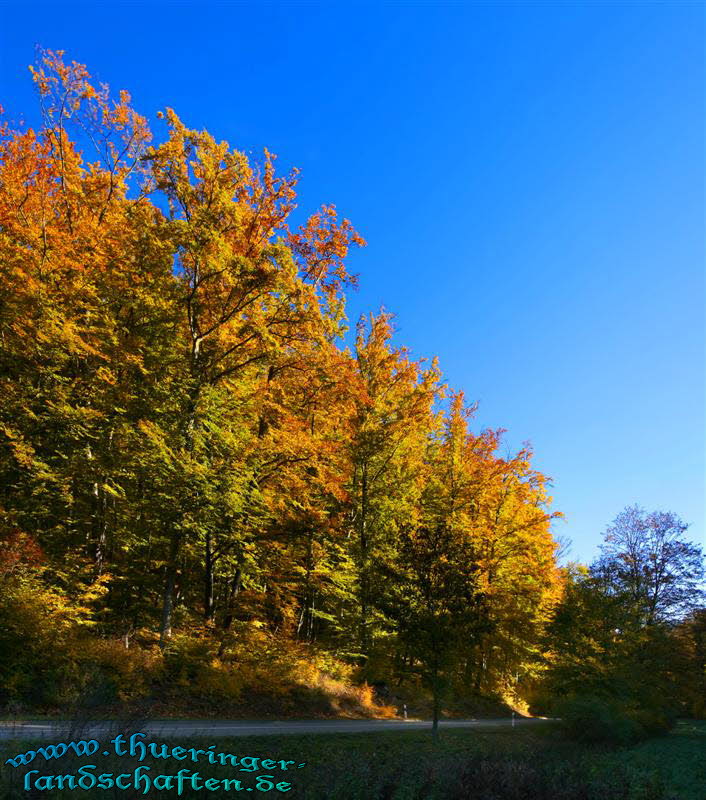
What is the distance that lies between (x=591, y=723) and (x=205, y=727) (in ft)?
43.5

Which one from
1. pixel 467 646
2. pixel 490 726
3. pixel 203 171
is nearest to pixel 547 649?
pixel 490 726

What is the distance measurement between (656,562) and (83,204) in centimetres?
4033

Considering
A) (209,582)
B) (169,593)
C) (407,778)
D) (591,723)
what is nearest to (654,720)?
(591,723)

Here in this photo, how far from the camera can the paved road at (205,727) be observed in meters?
7.49

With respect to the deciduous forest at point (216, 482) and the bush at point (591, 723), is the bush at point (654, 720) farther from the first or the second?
the bush at point (591, 723)

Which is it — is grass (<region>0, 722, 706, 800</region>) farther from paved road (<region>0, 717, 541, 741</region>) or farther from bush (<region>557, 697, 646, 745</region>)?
bush (<region>557, 697, 646, 745</region>)

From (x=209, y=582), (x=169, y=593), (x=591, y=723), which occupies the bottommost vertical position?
(x=591, y=723)

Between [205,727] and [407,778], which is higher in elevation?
[407,778]

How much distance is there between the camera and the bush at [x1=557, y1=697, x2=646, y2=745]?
17562mm

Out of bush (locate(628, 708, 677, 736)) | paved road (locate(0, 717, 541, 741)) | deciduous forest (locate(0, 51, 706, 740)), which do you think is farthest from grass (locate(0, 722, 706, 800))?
bush (locate(628, 708, 677, 736))

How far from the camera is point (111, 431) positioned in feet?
54.2

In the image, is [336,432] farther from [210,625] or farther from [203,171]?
[203,171]

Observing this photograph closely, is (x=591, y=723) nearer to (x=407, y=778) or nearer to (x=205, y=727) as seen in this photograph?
(x=205, y=727)

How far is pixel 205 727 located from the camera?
1211cm
